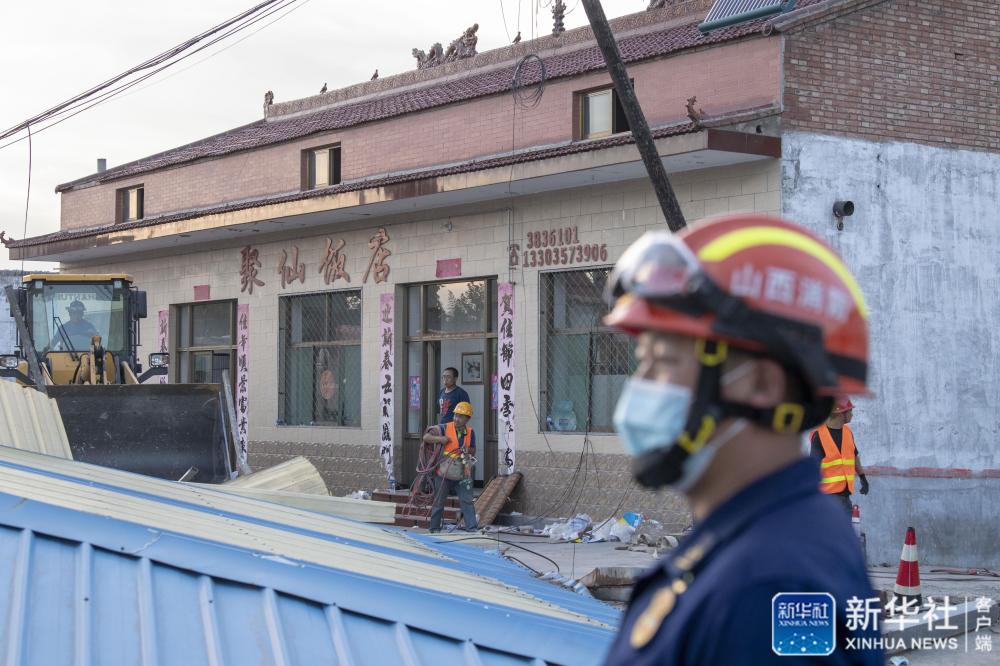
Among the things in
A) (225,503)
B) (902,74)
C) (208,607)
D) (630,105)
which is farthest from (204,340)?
(208,607)

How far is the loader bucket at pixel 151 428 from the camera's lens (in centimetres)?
1454

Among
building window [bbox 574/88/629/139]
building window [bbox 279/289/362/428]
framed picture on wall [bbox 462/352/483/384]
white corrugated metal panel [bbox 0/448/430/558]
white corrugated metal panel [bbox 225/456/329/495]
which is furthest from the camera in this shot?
building window [bbox 279/289/362/428]

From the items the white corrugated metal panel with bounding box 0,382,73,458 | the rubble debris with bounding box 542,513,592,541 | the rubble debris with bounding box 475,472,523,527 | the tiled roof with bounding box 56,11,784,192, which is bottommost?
the rubble debris with bounding box 542,513,592,541

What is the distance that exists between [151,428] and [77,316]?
478 cm

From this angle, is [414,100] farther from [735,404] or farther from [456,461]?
[735,404]

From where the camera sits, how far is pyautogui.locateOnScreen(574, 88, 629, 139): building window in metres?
16.6

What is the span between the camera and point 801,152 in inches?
Answer: 583

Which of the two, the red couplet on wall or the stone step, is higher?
the red couplet on wall

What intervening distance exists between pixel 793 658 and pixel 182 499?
518 cm

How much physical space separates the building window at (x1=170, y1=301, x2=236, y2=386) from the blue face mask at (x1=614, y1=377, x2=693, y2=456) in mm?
21857

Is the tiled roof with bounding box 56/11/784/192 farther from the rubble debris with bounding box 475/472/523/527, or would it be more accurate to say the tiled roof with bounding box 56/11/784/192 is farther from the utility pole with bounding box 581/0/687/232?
the rubble debris with bounding box 475/472/523/527

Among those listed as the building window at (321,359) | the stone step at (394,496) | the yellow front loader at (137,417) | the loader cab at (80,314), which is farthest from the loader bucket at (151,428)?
the building window at (321,359)

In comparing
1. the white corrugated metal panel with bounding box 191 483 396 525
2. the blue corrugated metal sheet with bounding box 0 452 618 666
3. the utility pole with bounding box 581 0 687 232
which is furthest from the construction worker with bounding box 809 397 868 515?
the blue corrugated metal sheet with bounding box 0 452 618 666

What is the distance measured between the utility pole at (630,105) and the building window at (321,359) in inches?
417
